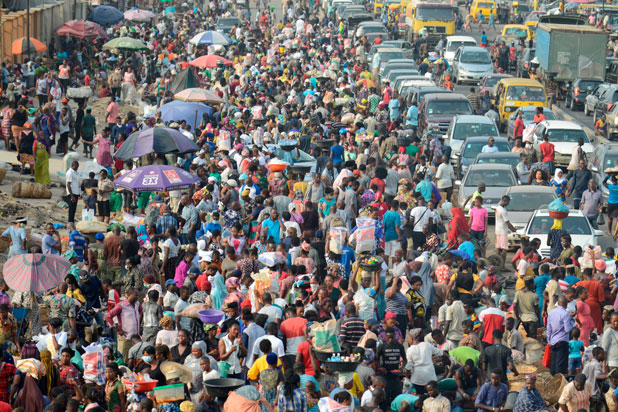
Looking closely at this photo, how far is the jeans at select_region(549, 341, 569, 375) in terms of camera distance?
1503 cm

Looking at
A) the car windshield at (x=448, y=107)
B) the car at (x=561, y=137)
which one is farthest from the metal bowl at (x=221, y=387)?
the car windshield at (x=448, y=107)

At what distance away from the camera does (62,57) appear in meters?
43.8

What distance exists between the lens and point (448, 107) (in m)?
31.3

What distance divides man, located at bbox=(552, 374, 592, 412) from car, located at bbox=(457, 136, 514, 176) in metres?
13.6

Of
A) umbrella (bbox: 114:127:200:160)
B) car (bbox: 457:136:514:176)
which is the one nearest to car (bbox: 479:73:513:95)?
car (bbox: 457:136:514:176)

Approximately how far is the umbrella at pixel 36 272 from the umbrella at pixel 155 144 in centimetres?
708

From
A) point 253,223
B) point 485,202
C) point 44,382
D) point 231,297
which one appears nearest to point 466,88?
point 485,202

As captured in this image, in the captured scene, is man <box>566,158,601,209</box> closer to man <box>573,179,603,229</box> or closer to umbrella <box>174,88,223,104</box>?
man <box>573,179,603,229</box>

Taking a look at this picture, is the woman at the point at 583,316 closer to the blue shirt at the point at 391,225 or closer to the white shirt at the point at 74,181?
the blue shirt at the point at 391,225

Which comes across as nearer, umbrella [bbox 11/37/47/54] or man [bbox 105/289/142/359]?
man [bbox 105/289/142/359]

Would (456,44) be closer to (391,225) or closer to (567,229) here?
(567,229)

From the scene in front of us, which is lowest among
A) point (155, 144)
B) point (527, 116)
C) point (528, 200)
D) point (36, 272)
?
point (527, 116)

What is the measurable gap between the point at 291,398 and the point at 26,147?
15649mm

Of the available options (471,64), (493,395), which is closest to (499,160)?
(493,395)
